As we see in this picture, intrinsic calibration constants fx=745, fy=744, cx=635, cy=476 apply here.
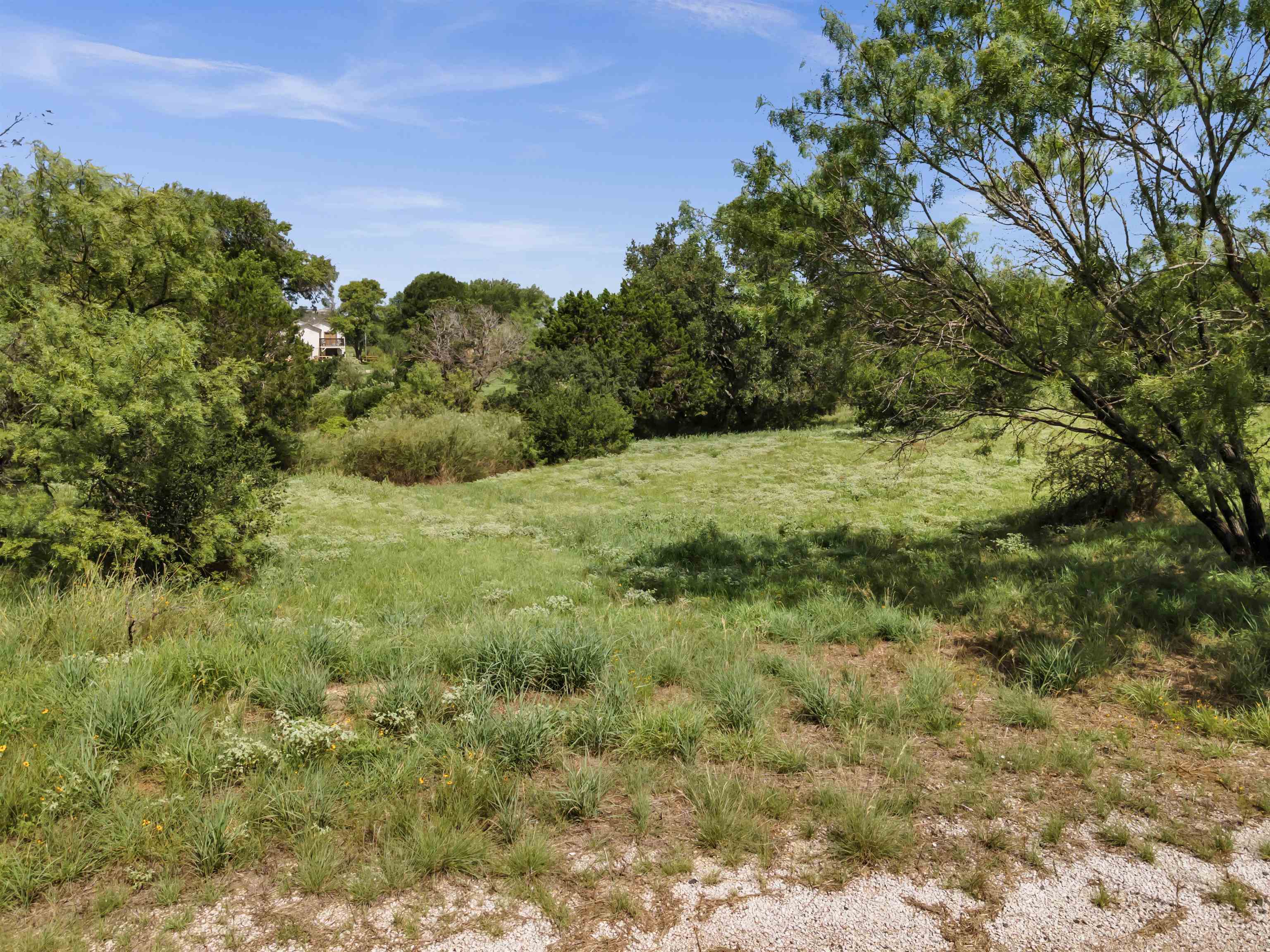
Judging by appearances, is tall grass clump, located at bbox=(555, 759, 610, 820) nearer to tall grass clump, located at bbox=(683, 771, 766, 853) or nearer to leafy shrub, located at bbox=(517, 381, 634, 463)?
tall grass clump, located at bbox=(683, 771, 766, 853)

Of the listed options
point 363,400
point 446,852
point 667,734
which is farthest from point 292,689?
point 363,400

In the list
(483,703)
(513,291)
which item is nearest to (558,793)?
(483,703)

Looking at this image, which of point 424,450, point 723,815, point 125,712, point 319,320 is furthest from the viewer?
point 319,320

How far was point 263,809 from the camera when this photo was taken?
3838 mm

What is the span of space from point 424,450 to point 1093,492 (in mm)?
20051

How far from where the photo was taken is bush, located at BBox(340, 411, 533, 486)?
25672 millimetres

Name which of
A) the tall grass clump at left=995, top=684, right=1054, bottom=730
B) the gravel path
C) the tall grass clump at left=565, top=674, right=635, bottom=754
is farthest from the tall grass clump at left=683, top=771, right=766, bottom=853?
the tall grass clump at left=995, top=684, right=1054, bottom=730

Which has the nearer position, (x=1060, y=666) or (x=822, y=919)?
(x=822, y=919)

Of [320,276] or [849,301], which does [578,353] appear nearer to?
[320,276]

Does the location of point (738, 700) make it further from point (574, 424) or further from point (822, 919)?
point (574, 424)

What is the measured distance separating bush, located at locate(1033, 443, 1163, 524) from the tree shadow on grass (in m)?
0.65

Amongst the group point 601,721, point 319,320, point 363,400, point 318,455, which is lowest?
point 601,721

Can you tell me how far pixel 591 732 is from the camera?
4730 mm

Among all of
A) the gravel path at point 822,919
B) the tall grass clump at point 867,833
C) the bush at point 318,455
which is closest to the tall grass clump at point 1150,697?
the gravel path at point 822,919
